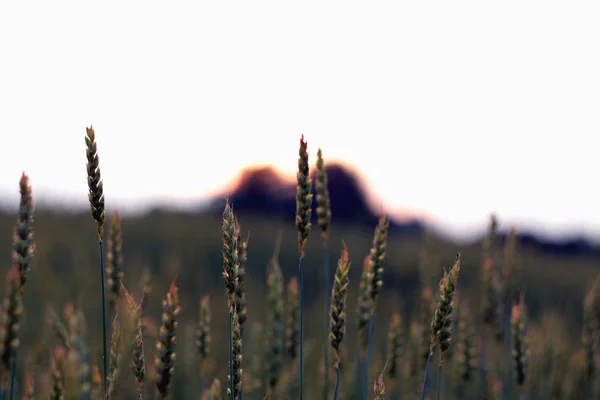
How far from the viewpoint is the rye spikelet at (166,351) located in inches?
59.6

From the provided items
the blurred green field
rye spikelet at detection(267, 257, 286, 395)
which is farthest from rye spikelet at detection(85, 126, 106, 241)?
the blurred green field

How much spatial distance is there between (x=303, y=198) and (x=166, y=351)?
2.43ft

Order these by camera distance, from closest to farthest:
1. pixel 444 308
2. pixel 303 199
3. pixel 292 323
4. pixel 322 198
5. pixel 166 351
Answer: pixel 166 351
pixel 444 308
pixel 303 199
pixel 322 198
pixel 292 323

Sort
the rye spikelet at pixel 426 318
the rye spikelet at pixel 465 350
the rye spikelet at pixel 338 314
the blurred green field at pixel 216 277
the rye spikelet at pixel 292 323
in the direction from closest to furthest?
the rye spikelet at pixel 338 314
the rye spikelet at pixel 292 323
the rye spikelet at pixel 426 318
the rye spikelet at pixel 465 350
the blurred green field at pixel 216 277

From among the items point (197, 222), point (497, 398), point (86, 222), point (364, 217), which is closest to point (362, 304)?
point (497, 398)

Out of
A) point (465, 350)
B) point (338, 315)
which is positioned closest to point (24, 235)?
point (338, 315)

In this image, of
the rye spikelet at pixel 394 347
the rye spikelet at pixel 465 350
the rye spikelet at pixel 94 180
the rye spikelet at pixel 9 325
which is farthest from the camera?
the rye spikelet at pixel 465 350

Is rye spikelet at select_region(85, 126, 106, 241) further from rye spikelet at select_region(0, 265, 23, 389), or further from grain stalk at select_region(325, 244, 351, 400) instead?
grain stalk at select_region(325, 244, 351, 400)

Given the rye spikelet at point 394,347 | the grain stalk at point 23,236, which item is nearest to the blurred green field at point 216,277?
the rye spikelet at point 394,347

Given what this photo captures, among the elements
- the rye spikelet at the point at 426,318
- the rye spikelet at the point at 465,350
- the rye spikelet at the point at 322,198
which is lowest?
the rye spikelet at the point at 465,350

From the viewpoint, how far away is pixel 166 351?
155 centimetres

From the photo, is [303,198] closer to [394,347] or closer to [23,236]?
[23,236]

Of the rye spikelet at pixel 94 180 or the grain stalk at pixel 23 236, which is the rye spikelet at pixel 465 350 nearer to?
the rye spikelet at pixel 94 180

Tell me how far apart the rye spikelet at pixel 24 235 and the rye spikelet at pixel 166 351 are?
17.8 inches
